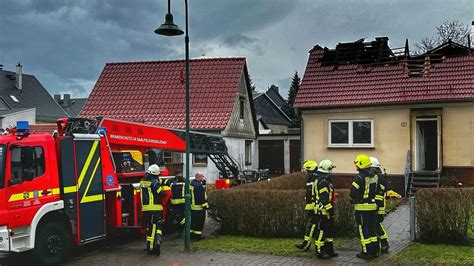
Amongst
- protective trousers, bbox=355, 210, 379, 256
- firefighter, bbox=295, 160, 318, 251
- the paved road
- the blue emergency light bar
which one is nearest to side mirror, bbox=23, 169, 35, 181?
the blue emergency light bar

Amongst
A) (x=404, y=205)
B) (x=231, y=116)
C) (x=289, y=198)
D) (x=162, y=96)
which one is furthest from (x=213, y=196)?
(x=162, y=96)

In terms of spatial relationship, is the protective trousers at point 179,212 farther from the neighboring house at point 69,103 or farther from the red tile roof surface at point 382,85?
the neighboring house at point 69,103

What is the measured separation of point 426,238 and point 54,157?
7.67 m

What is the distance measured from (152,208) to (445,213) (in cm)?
595

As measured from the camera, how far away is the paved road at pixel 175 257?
32.1ft

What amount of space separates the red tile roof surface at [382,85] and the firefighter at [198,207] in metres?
9.89

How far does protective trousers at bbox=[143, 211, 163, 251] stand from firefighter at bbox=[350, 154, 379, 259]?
3.91 m

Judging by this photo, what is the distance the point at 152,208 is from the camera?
1085 cm

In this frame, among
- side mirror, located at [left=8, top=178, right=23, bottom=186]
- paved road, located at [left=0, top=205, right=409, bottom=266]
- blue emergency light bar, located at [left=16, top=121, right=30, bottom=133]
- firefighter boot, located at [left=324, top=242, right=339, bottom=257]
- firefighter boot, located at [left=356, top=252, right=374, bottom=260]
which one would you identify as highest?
blue emergency light bar, located at [left=16, top=121, right=30, bottom=133]

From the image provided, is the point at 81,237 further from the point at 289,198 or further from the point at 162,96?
the point at 162,96

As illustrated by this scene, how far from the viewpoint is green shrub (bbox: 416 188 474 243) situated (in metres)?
10.6

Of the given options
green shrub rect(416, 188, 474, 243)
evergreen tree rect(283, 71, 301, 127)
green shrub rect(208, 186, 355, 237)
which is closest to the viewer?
green shrub rect(416, 188, 474, 243)

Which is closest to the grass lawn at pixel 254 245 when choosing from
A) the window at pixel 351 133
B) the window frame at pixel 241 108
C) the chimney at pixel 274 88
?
the window at pixel 351 133

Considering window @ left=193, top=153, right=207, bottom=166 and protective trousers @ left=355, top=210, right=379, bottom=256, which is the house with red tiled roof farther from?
protective trousers @ left=355, top=210, right=379, bottom=256
